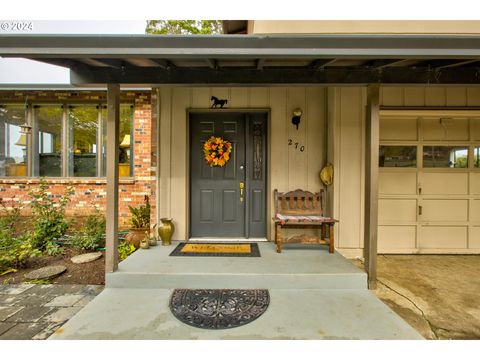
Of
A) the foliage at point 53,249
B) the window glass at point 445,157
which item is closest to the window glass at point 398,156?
the window glass at point 445,157

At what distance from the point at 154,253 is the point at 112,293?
825 millimetres

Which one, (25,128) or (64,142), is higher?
(25,128)

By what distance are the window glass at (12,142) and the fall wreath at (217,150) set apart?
14.8 ft

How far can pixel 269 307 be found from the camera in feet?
7.71

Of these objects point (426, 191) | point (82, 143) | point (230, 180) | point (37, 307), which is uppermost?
point (82, 143)

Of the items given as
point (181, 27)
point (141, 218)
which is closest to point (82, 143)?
point (141, 218)

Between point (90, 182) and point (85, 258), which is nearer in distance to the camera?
point (85, 258)

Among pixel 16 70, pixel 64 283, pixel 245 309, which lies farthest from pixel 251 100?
pixel 16 70

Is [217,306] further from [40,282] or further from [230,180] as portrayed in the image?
[40,282]

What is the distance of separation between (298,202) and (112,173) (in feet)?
8.62

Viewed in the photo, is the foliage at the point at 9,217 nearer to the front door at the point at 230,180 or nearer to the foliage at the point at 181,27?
the front door at the point at 230,180

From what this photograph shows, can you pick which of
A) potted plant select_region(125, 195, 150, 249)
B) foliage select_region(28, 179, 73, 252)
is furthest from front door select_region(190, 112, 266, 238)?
foliage select_region(28, 179, 73, 252)

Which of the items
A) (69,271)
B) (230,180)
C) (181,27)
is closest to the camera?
(69,271)

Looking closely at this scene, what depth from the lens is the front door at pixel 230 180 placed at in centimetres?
412
